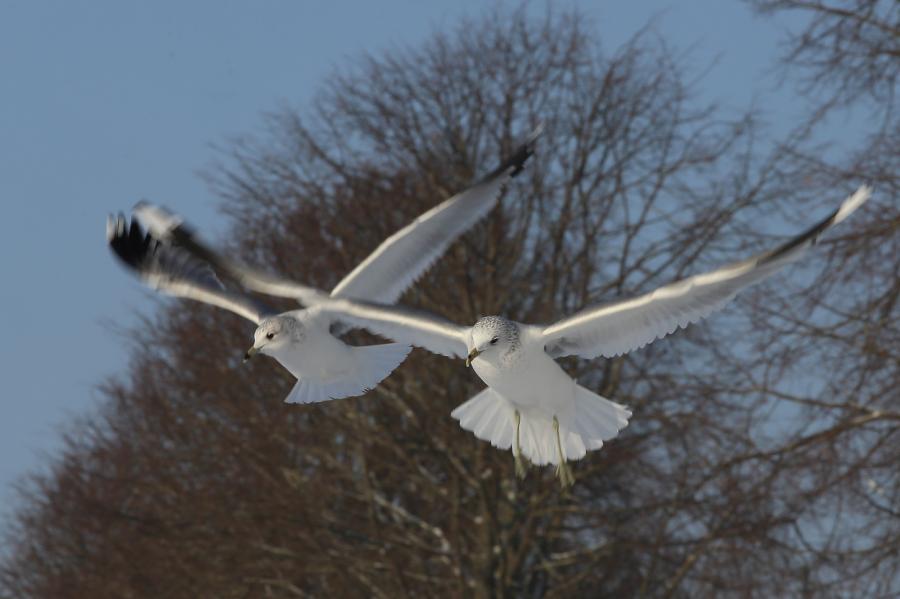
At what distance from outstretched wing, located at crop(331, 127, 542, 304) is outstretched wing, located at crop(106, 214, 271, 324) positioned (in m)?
0.87

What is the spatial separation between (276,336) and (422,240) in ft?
5.41

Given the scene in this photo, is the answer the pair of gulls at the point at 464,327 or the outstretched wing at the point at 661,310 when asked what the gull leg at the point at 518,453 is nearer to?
the pair of gulls at the point at 464,327

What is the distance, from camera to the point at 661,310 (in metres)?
8.94

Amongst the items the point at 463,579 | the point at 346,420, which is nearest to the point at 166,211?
the point at 463,579

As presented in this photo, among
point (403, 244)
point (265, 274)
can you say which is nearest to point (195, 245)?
point (265, 274)

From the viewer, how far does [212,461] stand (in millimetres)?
23719

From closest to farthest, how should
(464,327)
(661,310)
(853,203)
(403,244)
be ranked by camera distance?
(853,203) < (661,310) < (464,327) < (403,244)

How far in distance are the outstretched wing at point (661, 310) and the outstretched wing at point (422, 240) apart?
1.83 meters

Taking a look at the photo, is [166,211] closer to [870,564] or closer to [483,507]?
[870,564]

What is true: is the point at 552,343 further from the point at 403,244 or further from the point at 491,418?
the point at 403,244

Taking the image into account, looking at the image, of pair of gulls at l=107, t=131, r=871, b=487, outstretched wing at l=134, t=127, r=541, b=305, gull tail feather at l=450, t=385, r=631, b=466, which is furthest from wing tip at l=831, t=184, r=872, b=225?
outstretched wing at l=134, t=127, r=541, b=305

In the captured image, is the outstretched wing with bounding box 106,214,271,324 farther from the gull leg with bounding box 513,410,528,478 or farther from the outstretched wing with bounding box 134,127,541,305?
the gull leg with bounding box 513,410,528,478

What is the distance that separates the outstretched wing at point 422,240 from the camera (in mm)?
10781

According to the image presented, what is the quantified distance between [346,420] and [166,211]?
995 centimetres
